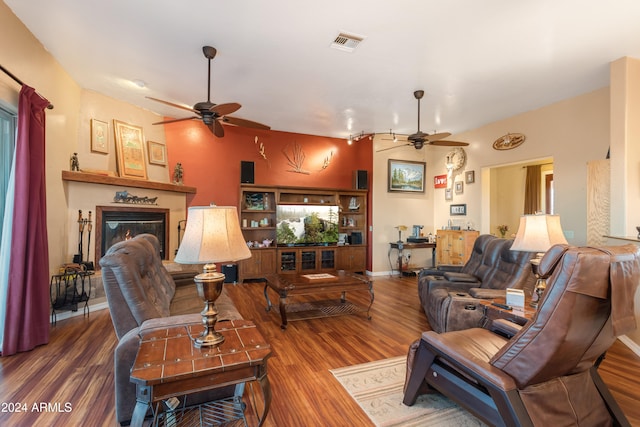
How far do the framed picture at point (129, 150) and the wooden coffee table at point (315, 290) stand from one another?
283cm

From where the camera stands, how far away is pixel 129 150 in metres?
4.78

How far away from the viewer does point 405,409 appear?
2.03 meters

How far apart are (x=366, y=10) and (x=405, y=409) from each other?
3.13m

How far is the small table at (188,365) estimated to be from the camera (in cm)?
134

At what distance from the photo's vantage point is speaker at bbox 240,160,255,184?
5895 millimetres

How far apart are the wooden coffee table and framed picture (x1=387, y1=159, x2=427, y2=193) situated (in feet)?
10.2

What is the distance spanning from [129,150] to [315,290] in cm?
374

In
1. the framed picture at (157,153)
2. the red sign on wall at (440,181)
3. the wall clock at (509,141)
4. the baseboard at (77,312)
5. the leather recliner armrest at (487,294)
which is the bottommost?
the baseboard at (77,312)

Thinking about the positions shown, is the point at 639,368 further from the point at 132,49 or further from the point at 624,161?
the point at 132,49

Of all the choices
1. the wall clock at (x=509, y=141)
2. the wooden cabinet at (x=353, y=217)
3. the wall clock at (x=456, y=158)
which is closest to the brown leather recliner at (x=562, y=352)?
the wall clock at (x=509, y=141)

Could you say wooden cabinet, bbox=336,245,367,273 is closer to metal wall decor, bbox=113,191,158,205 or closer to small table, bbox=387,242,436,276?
small table, bbox=387,242,436,276

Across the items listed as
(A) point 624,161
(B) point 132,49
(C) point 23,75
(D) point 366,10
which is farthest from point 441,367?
(C) point 23,75

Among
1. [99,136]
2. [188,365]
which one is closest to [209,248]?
[188,365]

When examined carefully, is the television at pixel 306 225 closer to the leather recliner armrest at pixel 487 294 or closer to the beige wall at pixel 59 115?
the beige wall at pixel 59 115
